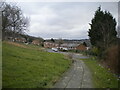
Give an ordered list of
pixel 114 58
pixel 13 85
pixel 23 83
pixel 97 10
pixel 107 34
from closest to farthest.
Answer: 1. pixel 13 85
2. pixel 23 83
3. pixel 114 58
4. pixel 107 34
5. pixel 97 10

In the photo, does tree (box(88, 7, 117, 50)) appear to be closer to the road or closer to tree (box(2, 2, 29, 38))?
the road

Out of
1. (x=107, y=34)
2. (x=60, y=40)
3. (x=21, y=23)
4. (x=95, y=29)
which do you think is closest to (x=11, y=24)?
(x=21, y=23)

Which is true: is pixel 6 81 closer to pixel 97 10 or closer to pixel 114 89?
pixel 114 89

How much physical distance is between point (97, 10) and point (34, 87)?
83.9 ft

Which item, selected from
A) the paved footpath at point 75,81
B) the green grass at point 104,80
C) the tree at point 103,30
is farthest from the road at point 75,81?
the tree at point 103,30

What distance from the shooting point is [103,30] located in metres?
21.8

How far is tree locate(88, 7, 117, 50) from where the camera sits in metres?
20.2

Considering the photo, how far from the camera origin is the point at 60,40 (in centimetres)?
7488

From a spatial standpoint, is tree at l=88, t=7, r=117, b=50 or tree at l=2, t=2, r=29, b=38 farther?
tree at l=2, t=2, r=29, b=38

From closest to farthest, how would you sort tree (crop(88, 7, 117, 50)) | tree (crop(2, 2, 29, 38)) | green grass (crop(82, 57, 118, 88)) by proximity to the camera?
green grass (crop(82, 57, 118, 88))
tree (crop(88, 7, 117, 50))
tree (crop(2, 2, 29, 38))

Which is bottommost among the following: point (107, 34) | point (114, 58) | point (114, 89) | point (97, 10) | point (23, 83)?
point (114, 89)

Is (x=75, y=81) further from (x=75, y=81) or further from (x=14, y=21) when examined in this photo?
(x=14, y=21)

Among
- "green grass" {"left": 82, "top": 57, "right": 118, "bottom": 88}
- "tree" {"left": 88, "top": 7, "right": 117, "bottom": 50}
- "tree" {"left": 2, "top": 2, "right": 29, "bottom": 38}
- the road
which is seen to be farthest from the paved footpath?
"tree" {"left": 2, "top": 2, "right": 29, "bottom": 38}

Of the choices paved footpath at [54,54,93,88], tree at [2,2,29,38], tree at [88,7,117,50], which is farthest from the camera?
tree at [2,2,29,38]
